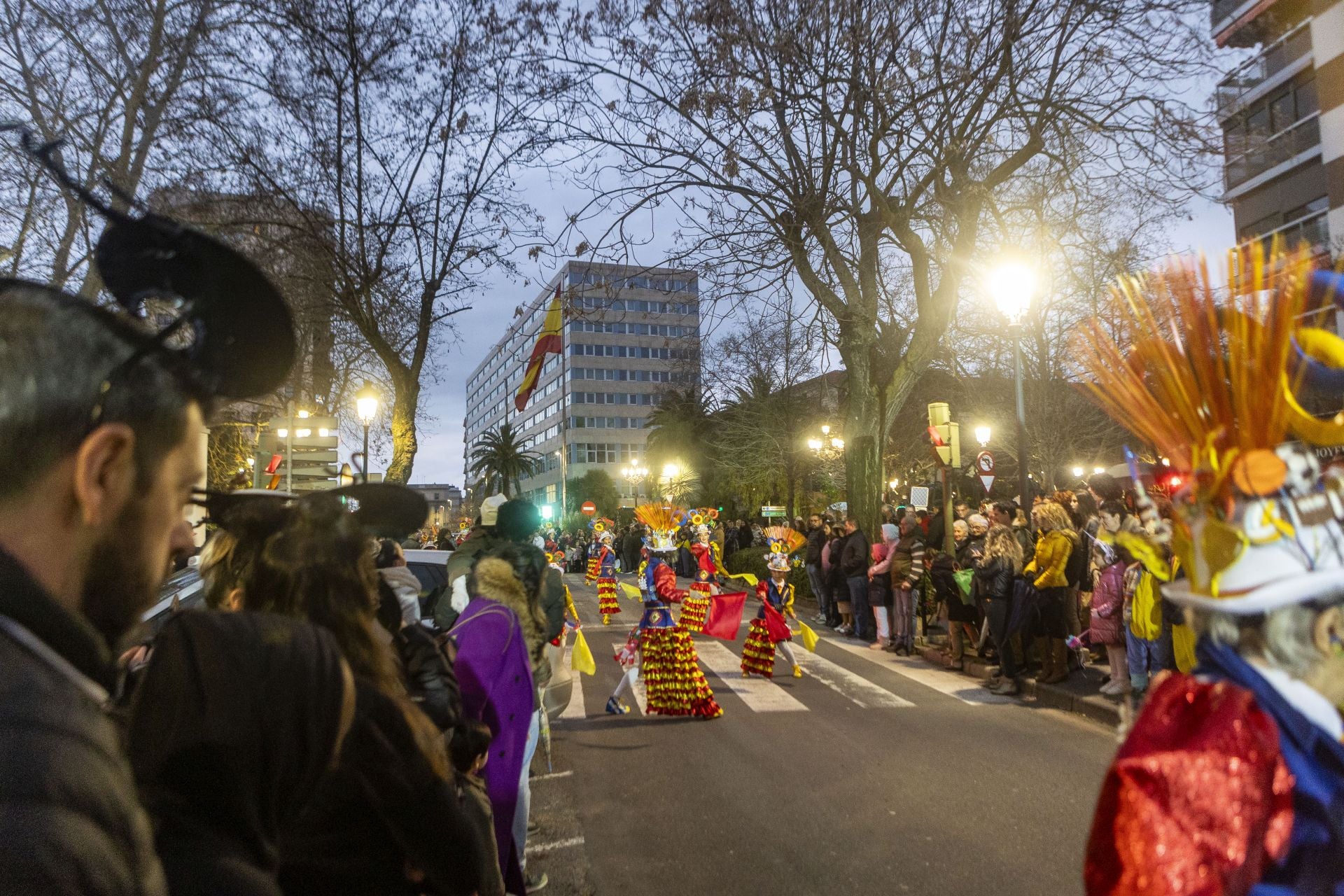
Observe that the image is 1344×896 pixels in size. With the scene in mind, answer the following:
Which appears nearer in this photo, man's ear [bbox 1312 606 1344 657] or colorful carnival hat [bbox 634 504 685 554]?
man's ear [bbox 1312 606 1344 657]

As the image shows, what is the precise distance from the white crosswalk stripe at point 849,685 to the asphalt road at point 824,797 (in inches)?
2.2

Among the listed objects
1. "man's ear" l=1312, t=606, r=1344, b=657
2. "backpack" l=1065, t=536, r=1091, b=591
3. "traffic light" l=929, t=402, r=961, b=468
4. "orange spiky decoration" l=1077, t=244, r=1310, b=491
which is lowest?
"backpack" l=1065, t=536, r=1091, b=591

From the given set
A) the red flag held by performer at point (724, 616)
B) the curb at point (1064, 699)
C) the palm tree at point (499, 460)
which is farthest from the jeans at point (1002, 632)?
the palm tree at point (499, 460)

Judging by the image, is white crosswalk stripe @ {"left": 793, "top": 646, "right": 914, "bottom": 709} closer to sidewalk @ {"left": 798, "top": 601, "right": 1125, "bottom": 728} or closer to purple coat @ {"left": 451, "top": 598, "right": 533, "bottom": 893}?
sidewalk @ {"left": 798, "top": 601, "right": 1125, "bottom": 728}

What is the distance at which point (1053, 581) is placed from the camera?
27.2 feet

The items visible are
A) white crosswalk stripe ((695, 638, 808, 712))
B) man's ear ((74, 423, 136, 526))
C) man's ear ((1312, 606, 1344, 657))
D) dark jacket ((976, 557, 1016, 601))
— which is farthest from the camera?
dark jacket ((976, 557, 1016, 601))

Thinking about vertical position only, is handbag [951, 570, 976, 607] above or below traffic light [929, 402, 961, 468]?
below

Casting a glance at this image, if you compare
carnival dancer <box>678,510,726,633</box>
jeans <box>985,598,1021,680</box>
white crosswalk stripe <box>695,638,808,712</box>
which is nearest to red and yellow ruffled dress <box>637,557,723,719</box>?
carnival dancer <box>678,510,726,633</box>

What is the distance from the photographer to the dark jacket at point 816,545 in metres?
15.2

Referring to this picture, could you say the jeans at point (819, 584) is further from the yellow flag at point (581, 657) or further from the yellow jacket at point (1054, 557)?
the yellow flag at point (581, 657)

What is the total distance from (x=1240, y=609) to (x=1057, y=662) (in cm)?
793

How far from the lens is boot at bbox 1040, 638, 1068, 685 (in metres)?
8.45

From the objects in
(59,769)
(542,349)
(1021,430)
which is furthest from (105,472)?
(542,349)

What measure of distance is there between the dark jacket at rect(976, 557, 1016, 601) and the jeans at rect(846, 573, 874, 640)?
13.1 ft
